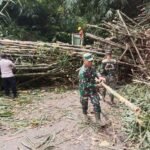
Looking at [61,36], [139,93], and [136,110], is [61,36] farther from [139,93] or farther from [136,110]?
[136,110]

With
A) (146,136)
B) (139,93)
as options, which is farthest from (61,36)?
(146,136)

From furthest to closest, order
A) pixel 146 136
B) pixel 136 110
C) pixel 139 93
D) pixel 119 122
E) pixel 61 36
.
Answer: pixel 61 36, pixel 139 93, pixel 119 122, pixel 146 136, pixel 136 110

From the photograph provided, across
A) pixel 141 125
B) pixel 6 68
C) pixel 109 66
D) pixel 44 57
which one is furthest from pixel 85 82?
pixel 44 57

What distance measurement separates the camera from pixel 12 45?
12.7 meters

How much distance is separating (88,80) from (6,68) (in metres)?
3.71

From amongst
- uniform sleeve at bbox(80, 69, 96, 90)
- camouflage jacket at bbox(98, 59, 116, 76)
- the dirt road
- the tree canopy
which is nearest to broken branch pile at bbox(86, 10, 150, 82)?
camouflage jacket at bbox(98, 59, 116, 76)

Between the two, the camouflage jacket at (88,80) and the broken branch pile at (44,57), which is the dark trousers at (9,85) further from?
the camouflage jacket at (88,80)

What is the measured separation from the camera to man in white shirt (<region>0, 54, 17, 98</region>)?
1124 centimetres

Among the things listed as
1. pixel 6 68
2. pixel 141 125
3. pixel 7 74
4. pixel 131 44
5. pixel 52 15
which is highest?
pixel 52 15

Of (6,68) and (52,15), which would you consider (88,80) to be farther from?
(52,15)

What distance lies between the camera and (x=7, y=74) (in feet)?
37.2

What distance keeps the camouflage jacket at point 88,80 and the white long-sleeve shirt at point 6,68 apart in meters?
3.52

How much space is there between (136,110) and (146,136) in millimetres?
721

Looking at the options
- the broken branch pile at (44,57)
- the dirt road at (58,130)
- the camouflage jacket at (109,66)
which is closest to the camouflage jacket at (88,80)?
the dirt road at (58,130)
